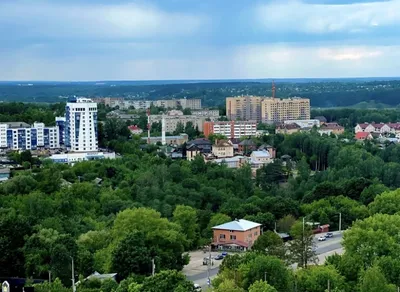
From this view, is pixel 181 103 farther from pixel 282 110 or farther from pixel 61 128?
pixel 61 128

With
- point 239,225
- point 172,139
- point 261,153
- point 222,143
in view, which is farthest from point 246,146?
point 239,225

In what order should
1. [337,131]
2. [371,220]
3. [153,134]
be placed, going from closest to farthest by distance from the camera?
[371,220] < [153,134] < [337,131]

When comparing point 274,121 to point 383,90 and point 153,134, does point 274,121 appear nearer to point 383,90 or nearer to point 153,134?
point 153,134

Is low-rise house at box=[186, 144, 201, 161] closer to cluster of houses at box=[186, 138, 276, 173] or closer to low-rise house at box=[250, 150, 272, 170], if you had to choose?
cluster of houses at box=[186, 138, 276, 173]

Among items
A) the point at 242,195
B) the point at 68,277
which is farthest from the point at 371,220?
the point at 242,195

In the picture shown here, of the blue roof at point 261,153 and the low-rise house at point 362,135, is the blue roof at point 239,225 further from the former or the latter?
the low-rise house at point 362,135

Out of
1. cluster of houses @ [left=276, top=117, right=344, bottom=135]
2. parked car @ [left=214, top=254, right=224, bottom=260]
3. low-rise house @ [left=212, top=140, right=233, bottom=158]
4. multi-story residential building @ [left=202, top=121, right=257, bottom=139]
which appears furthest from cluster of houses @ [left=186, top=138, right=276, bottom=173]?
parked car @ [left=214, top=254, right=224, bottom=260]
